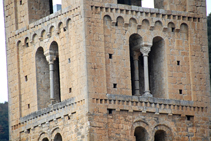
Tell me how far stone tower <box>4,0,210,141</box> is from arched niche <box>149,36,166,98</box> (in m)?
0.04

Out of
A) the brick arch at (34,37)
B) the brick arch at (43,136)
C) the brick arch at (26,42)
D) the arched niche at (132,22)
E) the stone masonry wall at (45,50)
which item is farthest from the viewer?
the brick arch at (26,42)

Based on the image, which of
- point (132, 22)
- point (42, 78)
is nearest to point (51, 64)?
point (42, 78)

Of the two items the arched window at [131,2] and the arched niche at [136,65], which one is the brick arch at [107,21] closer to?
the arched niche at [136,65]

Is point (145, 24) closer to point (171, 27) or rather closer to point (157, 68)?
point (171, 27)

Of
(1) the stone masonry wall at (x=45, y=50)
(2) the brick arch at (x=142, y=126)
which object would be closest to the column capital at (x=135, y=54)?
(1) the stone masonry wall at (x=45, y=50)

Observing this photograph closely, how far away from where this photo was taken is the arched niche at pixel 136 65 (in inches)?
2004

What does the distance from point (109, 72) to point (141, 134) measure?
3067 millimetres

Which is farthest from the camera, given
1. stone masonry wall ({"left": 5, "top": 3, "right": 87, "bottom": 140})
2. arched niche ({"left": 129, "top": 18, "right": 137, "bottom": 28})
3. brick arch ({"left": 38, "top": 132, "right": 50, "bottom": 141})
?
brick arch ({"left": 38, "top": 132, "right": 50, "bottom": 141})

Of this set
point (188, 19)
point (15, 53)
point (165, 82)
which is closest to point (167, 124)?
point (165, 82)

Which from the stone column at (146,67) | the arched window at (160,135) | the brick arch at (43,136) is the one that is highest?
the stone column at (146,67)

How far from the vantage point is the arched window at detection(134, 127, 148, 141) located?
49531 mm

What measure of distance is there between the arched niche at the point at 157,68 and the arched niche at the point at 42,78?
4.74 meters

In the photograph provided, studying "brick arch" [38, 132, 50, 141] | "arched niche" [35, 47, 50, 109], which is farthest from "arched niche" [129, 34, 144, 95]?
"brick arch" [38, 132, 50, 141]

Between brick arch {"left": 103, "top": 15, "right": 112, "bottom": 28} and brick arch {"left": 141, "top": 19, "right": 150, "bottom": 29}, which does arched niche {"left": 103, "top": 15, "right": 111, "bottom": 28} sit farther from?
brick arch {"left": 141, "top": 19, "right": 150, "bottom": 29}
